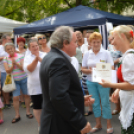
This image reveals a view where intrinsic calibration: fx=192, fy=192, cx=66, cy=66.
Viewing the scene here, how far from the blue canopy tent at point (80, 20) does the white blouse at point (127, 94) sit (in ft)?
12.9

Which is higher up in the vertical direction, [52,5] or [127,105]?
[52,5]

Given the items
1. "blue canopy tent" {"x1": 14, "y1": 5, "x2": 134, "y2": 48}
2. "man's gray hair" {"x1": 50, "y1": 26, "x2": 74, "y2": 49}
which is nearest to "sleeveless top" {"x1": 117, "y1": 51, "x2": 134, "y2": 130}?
"man's gray hair" {"x1": 50, "y1": 26, "x2": 74, "y2": 49}

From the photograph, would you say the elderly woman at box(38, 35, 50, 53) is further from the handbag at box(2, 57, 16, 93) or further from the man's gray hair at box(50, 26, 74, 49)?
the man's gray hair at box(50, 26, 74, 49)

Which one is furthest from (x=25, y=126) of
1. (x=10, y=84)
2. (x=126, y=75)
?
(x=126, y=75)

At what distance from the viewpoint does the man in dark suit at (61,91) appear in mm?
1533

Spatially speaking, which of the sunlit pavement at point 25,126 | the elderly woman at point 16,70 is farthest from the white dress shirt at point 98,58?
the elderly woman at point 16,70

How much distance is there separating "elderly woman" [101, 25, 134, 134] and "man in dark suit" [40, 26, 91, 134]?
1.83 ft

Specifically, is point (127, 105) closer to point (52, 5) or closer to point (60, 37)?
point (60, 37)

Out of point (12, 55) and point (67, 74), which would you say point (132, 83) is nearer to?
point (67, 74)

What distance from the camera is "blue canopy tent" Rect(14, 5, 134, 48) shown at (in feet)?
19.9

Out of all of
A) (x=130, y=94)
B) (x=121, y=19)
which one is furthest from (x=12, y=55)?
(x=121, y=19)

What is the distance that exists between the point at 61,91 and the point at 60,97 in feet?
0.16

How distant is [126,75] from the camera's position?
198 cm

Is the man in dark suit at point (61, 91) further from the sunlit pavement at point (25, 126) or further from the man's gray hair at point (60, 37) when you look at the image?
the sunlit pavement at point (25, 126)
